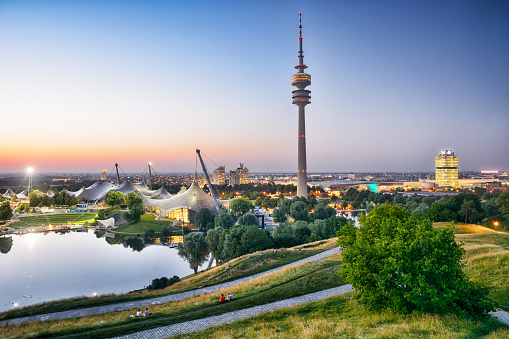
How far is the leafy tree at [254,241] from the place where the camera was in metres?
32.0

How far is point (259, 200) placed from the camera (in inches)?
3526

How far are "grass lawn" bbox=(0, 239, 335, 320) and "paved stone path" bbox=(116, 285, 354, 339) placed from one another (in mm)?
8110

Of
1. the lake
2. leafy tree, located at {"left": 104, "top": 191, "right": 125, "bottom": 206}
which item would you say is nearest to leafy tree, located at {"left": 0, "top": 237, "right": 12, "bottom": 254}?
the lake

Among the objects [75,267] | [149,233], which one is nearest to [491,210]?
[149,233]

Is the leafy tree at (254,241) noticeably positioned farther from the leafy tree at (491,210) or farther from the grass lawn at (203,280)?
the leafy tree at (491,210)

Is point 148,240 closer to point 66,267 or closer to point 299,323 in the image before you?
point 66,267

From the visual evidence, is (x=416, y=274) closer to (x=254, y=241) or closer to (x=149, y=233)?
(x=254, y=241)

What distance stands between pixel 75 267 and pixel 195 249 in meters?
12.2

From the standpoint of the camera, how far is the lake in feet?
87.5

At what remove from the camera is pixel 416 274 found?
1111cm

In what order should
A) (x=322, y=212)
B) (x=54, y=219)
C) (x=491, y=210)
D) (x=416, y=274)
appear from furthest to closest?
(x=54, y=219)
(x=322, y=212)
(x=491, y=210)
(x=416, y=274)

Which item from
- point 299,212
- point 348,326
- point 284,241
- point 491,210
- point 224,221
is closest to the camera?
point 348,326

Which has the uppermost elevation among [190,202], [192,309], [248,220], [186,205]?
[190,202]

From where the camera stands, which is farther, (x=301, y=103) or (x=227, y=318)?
(x=301, y=103)
